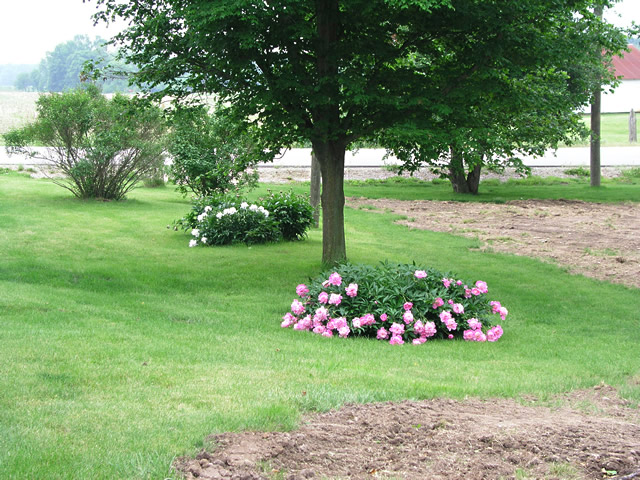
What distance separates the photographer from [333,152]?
1158cm

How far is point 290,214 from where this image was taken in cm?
1555

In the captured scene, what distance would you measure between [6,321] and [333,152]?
6141 millimetres

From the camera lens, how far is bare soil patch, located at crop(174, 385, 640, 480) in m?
3.60

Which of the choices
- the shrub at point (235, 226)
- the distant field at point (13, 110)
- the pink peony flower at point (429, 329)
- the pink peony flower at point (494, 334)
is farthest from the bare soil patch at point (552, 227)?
the distant field at point (13, 110)

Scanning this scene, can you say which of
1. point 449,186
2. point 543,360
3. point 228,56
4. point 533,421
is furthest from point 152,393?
point 449,186

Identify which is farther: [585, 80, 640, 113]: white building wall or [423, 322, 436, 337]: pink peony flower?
[585, 80, 640, 113]: white building wall

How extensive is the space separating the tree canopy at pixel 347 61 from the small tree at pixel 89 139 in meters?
7.71

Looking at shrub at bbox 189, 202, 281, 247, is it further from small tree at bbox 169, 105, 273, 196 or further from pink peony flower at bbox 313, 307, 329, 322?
pink peony flower at bbox 313, 307, 329, 322

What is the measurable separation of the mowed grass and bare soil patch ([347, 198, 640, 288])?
110cm

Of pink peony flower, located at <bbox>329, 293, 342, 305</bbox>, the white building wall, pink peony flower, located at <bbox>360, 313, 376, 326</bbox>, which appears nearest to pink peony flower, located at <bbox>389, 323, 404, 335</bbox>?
pink peony flower, located at <bbox>360, 313, 376, 326</bbox>

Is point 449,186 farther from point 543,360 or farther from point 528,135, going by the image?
point 543,360

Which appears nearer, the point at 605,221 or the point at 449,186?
the point at 605,221

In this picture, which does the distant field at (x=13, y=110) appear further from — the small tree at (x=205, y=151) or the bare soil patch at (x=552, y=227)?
the bare soil patch at (x=552, y=227)

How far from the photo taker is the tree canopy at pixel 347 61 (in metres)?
9.98
